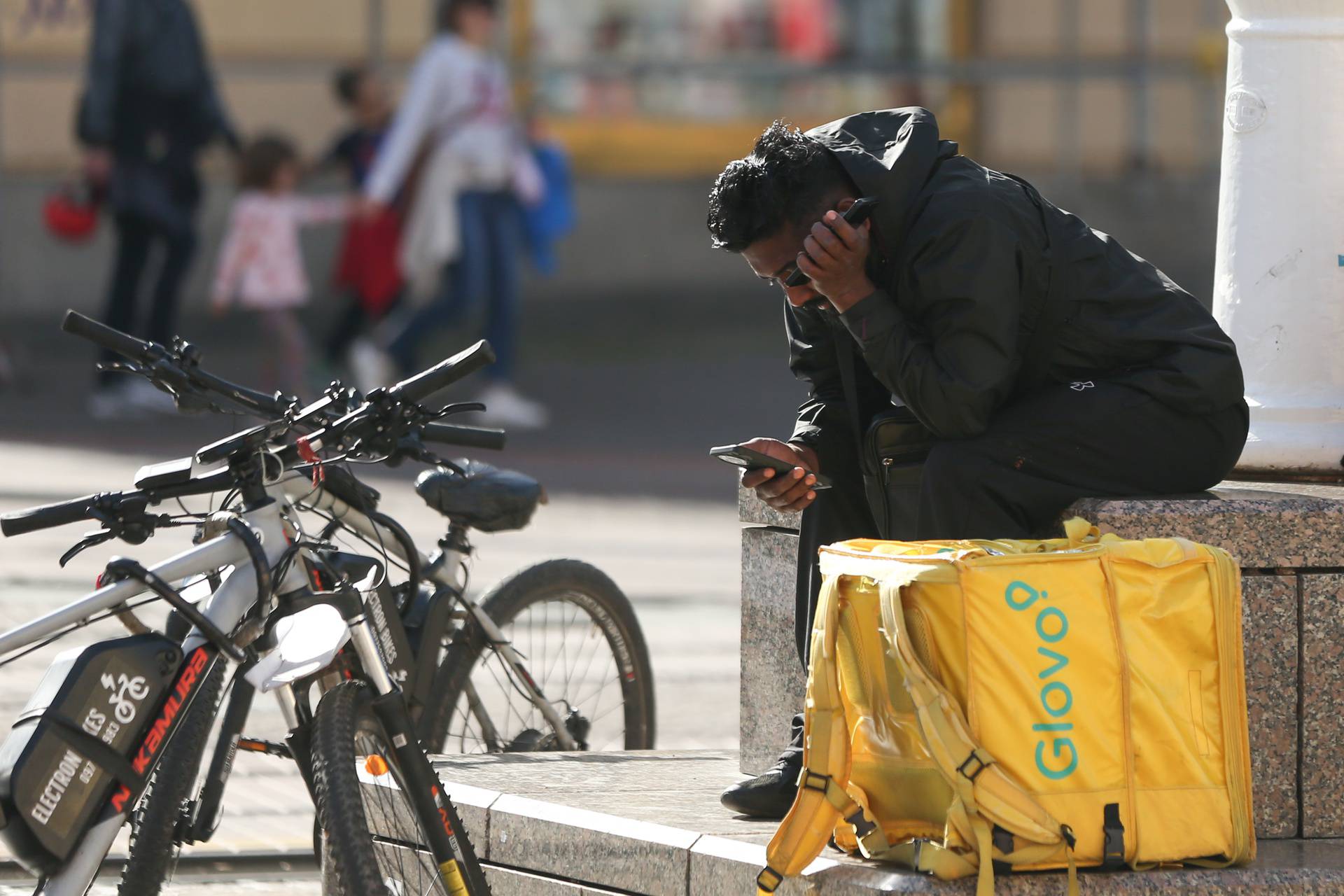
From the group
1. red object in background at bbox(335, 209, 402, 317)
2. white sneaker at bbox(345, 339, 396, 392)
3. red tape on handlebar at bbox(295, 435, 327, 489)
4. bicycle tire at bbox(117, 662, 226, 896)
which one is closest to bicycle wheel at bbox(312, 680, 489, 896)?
bicycle tire at bbox(117, 662, 226, 896)

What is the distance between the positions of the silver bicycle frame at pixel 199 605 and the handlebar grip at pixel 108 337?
1.22ft

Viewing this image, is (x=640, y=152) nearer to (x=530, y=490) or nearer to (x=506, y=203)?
(x=506, y=203)

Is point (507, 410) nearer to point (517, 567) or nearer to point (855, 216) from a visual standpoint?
point (517, 567)

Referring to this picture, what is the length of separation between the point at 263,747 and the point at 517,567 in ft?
15.4

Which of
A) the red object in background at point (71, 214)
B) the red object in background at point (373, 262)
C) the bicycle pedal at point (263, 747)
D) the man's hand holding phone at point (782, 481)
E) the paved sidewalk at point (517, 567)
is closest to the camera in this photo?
the bicycle pedal at point (263, 747)

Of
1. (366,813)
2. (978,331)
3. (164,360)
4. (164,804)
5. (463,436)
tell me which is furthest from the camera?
(463,436)

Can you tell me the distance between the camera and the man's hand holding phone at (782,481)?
13.8ft

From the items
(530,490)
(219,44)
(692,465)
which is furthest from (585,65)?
(530,490)

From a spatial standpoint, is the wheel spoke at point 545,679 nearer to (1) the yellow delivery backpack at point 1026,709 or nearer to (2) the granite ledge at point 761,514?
(2) the granite ledge at point 761,514

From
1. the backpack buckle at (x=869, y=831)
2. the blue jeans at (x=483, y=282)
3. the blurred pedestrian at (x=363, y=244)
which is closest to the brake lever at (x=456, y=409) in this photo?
the backpack buckle at (x=869, y=831)

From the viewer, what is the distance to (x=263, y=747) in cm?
395

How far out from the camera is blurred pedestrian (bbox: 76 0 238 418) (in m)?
12.1

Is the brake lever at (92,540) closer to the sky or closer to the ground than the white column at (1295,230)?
closer to the ground

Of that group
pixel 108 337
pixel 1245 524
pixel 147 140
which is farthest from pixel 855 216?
pixel 147 140
